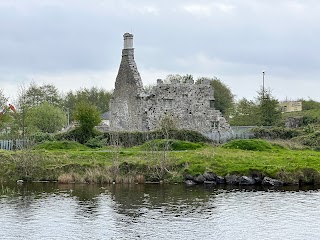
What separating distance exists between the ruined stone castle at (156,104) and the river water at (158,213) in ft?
63.4

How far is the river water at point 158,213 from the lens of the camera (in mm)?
28469

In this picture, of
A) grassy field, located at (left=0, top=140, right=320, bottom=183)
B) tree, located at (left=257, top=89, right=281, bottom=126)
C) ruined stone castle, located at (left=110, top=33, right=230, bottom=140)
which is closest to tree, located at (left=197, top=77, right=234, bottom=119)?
tree, located at (left=257, top=89, right=281, bottom=126)

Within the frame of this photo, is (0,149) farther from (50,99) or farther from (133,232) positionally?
(50,99)

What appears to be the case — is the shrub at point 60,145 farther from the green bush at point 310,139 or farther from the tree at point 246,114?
the tree at point 246,114

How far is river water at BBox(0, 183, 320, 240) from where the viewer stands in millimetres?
28469

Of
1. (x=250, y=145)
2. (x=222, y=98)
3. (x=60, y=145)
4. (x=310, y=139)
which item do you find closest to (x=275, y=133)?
(x=310, y=139)

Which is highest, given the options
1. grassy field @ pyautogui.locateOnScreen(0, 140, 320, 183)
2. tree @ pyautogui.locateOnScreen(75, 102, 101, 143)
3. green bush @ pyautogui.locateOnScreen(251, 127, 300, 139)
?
tree @ pyautogui.locateOnScreen(75, 102, 101, 143)

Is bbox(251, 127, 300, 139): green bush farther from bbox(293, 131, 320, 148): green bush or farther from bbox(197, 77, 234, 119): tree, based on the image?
bbox(197, 77, 234, 119): tree

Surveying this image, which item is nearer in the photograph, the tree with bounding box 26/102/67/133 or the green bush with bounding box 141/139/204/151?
the green bush with bounding box 141/139/204/151

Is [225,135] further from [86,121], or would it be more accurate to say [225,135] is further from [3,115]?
[3,115]

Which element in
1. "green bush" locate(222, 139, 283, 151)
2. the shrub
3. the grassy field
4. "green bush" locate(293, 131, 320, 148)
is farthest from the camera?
"green bush" locate(293, 131, 320, 148)

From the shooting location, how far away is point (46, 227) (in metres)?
29.6

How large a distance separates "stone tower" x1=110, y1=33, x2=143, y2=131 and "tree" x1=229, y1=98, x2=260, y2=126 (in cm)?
2071

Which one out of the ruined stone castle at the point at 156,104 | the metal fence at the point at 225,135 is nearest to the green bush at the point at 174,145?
the metal fence at the point at 225,135
